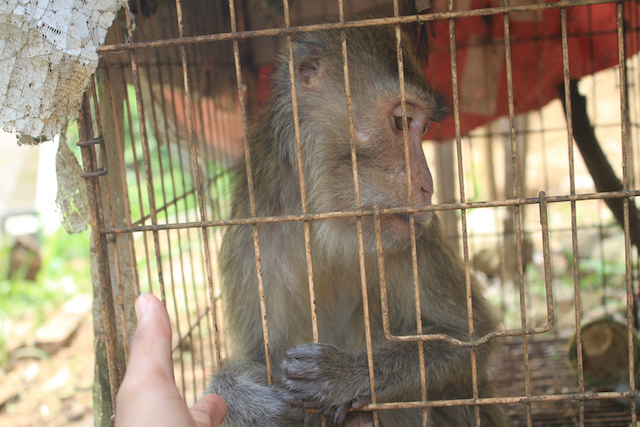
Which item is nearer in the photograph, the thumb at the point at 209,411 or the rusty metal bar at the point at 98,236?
the thumb at the point at 209,411

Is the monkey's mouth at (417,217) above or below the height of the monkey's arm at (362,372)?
above

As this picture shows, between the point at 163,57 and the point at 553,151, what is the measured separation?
9625 millimetres

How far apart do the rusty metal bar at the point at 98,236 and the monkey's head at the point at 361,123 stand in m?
0.73

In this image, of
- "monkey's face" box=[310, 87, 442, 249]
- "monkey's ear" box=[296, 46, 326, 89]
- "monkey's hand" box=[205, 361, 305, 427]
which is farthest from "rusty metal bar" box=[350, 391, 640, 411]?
"monkey's ear" box=[296, 46, 326, 89]

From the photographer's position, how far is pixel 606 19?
390cm

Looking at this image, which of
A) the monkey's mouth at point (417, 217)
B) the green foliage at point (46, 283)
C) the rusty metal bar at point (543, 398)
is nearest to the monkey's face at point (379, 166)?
the monkey's mouth at point (417, 217)

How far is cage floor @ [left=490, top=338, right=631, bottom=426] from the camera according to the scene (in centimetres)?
349

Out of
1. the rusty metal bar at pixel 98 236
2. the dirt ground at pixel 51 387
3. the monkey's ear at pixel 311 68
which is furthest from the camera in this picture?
the dirt ground at pixel 51 387

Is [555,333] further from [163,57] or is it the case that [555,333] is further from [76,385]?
[76,385]

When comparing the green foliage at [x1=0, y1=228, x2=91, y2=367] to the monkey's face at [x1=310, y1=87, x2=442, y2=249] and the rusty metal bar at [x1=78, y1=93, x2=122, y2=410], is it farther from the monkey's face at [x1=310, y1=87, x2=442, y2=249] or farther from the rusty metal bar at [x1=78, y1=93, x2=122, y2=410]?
the monkey's face at [x1=310, y1=87, x2=442, y2=249]

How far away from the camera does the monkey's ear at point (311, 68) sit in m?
2.32

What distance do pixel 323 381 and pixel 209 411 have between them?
0.59m

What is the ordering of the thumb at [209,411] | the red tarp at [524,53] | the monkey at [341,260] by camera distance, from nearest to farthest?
the thumb at [209,411], the monkey at [341,260], the red tarp at [524,53]

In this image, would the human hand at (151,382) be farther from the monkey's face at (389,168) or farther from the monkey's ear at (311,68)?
the monkey's ear at (311,68)
